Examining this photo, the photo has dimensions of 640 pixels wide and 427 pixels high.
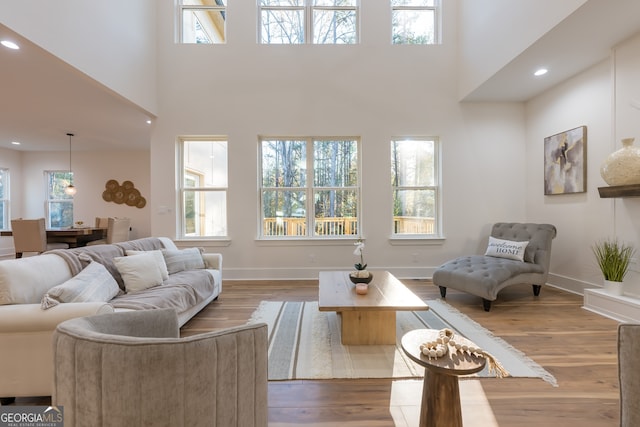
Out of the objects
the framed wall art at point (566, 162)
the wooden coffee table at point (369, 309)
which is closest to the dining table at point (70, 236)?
the wooden coffee table at point (369, 309)

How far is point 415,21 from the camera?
4.60 m

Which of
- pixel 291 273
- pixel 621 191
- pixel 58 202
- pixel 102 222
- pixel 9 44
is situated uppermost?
pixel 9 44

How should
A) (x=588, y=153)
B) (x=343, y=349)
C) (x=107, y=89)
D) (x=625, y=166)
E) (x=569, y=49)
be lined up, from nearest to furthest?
1. (x=343, y=349)
2. (x=625, y=166)
3. (x=569, y=49)
4. (x=107, y=89)
5. (x=588, y=153)

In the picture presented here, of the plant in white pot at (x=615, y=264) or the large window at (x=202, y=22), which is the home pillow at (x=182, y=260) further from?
the plant in white pot at (x=615, y=264)

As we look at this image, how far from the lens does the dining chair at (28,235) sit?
452 cm

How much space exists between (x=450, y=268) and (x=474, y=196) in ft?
5.58

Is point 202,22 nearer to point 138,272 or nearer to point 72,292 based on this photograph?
point 138,272

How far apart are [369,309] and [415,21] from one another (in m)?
4.73

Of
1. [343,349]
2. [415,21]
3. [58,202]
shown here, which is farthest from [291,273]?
[58,202]

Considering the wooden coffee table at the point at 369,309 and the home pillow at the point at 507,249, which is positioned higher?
the home pillow at the point at 507,249

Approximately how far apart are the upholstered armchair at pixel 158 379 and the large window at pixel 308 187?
12.4 feet

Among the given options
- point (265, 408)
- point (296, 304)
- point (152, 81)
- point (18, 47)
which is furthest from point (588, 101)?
point (18, 47)

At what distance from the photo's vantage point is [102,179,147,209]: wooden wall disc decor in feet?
23.3

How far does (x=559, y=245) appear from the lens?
156 inches
